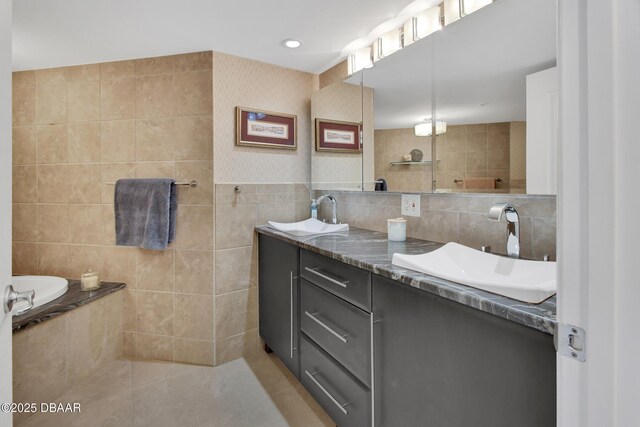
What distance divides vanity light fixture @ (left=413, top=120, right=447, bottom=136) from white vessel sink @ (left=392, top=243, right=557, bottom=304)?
63 cm

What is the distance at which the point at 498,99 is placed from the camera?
1.43 metres

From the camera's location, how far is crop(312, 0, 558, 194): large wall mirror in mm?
1242

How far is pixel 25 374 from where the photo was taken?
5.75 feet

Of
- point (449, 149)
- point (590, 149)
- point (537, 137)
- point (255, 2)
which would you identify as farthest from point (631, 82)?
point (255, 2)

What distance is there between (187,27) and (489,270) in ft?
6.52

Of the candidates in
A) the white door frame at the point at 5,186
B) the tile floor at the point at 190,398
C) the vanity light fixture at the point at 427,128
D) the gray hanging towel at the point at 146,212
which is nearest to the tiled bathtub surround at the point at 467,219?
the vanity light fixture at the point at 427,128

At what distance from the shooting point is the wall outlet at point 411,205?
5.98 ft

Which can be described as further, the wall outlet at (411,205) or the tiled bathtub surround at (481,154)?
the wall outlet at (411,205)

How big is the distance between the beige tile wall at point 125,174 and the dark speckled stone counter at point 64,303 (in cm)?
11

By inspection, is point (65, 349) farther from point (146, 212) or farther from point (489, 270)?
point (489, 270)

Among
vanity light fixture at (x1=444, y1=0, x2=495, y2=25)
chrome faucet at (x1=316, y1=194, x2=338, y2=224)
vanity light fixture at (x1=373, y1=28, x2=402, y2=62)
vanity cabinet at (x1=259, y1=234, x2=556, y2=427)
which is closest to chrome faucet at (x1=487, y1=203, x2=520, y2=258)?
vanity cabinet at (x1=259, y1=234, x2=556, y2=427)

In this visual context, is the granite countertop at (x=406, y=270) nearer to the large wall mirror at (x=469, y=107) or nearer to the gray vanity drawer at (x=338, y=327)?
the gray vanity drawer at (x=338, y=327)

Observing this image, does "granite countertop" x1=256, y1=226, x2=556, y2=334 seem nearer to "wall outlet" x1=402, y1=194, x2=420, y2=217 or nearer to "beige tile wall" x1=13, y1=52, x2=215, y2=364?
"wall outlet" x1=402, y1=194, x2=420, y2=217

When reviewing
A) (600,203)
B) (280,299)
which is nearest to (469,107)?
(600,203)
